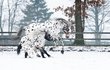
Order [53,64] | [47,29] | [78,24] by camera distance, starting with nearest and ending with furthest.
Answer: [53,64] → [47,29] → [78,24]

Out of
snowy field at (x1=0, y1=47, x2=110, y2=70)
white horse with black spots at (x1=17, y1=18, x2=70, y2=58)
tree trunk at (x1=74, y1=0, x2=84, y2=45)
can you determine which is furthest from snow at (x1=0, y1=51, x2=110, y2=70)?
tree trunk at (x1=74, y1=0, x2=84, y2=45)

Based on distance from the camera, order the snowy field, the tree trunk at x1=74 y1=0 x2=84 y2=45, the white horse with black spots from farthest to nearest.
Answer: the tree trunk at x1=74 y1=0 x2=84 y2=45 → the white horse with black spots → the snowy field

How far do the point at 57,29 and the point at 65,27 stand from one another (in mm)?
542

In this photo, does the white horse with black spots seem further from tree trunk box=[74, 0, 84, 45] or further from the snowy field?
tree trunk box=[74, 0, 84, 45]

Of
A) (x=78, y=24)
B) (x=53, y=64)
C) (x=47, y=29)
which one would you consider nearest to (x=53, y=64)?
(x=53, y=64)

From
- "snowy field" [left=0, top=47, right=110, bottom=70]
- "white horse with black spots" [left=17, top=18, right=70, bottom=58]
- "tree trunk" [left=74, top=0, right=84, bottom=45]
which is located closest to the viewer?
"snowy field" [left=0, top=47, right=110, bottom=70]

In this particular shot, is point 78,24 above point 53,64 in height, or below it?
above

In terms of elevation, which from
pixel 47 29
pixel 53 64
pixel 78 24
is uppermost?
pixel 78 24

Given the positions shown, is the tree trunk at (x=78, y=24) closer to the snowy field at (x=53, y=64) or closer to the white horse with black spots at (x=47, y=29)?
the white horse with black spots at (x=47, y=29)

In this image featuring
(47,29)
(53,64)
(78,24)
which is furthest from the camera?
(78,24)

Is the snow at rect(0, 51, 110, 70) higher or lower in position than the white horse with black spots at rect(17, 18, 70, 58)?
lower

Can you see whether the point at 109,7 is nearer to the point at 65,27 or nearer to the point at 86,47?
the point at 86,47

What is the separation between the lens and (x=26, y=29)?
1588 cm

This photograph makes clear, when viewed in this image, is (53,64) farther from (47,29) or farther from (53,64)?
(47,29)
